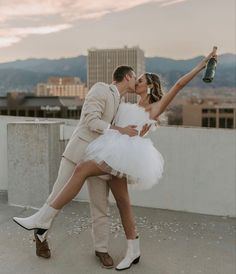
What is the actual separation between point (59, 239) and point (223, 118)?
5425 inches

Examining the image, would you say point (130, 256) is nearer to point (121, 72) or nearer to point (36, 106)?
point (121, 72)

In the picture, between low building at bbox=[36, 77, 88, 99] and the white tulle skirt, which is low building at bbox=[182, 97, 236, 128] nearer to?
low building at bbox=[36, 77, 88, 99]

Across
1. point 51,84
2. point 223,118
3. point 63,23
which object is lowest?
point 223,118

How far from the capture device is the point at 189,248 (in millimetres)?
3432

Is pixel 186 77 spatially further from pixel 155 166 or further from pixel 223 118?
pixel 223 118

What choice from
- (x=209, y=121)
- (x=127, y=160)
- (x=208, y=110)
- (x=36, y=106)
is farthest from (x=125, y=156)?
(x=208, y=110)

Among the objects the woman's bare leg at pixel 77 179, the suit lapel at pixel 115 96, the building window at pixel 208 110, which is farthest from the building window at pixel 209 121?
the woman's bare leg at pixel 77 179

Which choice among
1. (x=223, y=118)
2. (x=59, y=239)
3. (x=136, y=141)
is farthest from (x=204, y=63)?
(x=223, y=118)

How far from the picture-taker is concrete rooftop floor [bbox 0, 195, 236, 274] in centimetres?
294

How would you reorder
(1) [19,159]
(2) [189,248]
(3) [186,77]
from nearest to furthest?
(3) [186,77] < (2) [189,248] < (1) [19,159]

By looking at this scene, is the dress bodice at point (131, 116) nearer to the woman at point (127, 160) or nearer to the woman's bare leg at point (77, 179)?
the woman at point (127, 160)

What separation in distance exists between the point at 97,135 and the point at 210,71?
89 centimetres

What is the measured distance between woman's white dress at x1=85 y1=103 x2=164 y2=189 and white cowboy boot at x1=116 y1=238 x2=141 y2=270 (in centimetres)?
44

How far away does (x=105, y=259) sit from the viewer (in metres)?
2.94
